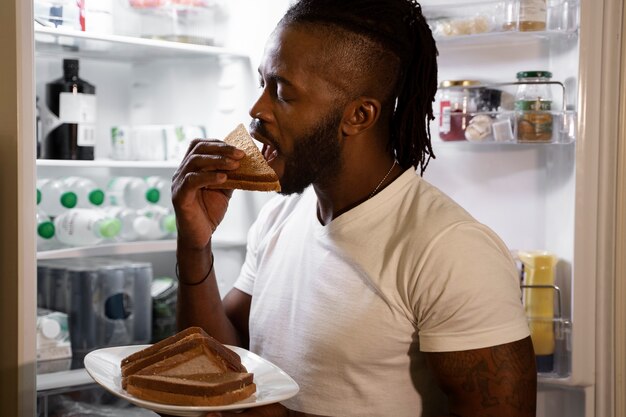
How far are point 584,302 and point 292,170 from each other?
803mm

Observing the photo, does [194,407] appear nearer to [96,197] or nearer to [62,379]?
[62,379]

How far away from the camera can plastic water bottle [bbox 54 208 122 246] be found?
2215 mm

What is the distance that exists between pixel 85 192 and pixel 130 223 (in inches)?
6.0

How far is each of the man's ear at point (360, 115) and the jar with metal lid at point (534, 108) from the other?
533mm

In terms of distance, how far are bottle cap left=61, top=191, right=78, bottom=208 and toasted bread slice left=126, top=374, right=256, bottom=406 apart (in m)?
1.08

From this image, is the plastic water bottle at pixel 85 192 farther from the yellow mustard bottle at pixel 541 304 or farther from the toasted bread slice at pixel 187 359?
the yellow mustard bottle at pixel 541 304

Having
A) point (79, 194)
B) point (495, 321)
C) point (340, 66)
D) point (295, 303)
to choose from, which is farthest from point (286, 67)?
point (79, 194)

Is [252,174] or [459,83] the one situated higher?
[459,83]

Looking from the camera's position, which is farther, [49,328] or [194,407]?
[49,328]

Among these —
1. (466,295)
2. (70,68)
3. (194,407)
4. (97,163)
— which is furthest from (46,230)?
(466,295)

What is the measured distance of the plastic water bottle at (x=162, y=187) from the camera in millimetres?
2464

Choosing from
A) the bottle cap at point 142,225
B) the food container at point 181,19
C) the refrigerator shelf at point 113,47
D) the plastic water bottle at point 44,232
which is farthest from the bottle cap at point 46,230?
the food container at point 181,19

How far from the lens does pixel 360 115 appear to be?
1604 mm

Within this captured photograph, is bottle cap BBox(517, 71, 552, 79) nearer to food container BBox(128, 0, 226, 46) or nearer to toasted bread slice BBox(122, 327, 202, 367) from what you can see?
food container BBox(128, 0, 226, 46)
